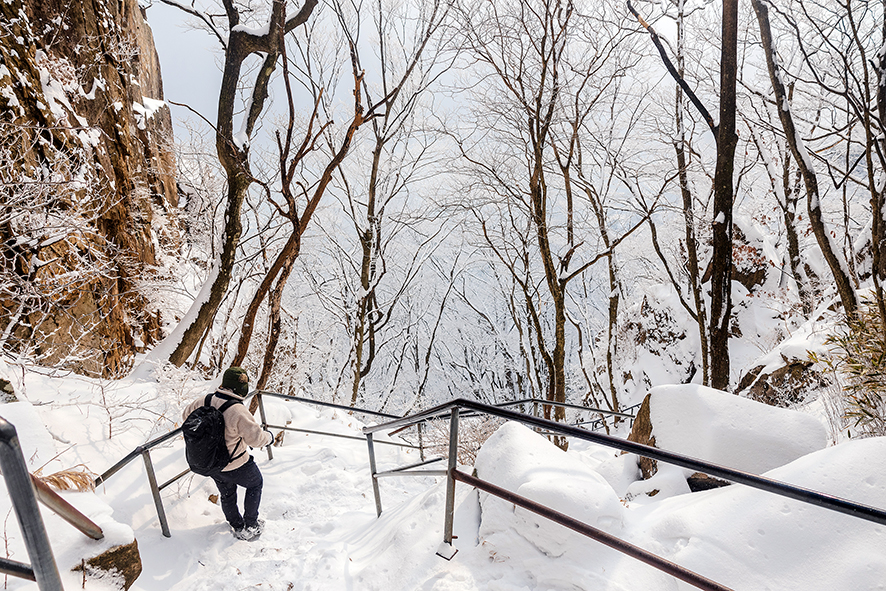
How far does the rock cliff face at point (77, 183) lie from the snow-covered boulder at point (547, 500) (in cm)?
447

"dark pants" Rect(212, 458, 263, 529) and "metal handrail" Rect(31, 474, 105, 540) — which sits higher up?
"metal handrail" Rect(31, 474, 105, 540)

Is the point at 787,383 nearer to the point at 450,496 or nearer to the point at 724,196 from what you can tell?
the point at 724,196

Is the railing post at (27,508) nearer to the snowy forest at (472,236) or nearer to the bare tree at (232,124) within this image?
the snowy forest at (472,236)

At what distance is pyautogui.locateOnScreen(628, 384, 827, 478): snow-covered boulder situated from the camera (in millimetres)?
3098

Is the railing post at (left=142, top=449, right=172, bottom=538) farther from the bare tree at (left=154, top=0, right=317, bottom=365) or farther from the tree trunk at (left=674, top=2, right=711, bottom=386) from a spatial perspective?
the tree trunk at (left=674, top=2, right=711, bottom=386)

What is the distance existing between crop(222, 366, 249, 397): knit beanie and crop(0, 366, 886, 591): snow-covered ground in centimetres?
104

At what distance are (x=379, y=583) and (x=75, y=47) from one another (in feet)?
30.5

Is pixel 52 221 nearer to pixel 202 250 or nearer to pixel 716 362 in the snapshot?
pixel 202 250

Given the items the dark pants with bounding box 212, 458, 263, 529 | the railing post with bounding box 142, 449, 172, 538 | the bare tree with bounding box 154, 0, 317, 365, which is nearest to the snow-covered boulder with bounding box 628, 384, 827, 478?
the dark pants with bounding box 212, 458, 263, 529

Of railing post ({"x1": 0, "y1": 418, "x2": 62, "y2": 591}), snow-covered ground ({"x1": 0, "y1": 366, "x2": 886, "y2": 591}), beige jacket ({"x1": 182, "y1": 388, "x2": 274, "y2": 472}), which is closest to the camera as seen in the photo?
railing post ({"x1": 0, "y1": 418, "x2": 62, "y2": 591})

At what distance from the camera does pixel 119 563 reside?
6.89 feet

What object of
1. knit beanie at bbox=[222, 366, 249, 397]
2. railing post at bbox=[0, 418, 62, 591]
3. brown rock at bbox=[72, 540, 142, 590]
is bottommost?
brown rock at bbox=[72, 540, 142, 590]

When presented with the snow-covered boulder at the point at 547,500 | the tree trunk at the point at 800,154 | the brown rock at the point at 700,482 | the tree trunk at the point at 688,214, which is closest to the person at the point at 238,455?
the snow-covered boulder at the point at 547,500

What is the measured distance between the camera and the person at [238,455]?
10.5ft
